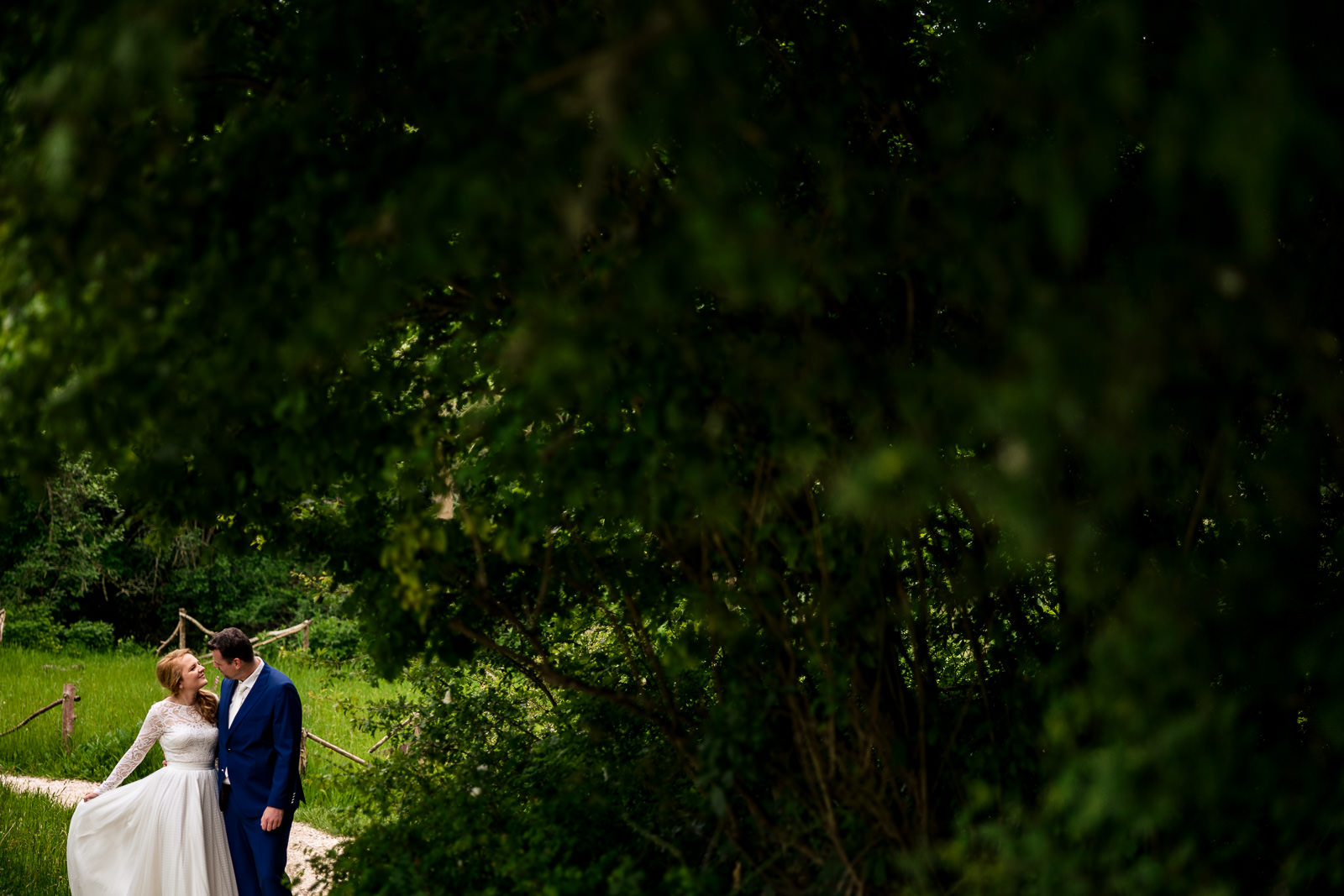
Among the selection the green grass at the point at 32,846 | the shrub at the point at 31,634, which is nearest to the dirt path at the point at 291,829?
the green grass at the point at 32,846

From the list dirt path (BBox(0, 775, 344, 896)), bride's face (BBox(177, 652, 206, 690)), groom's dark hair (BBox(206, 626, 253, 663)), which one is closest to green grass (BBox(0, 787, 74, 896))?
dirt path (BBox(0, 775, 344, 896))

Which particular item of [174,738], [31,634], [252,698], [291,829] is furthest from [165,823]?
[31,634]

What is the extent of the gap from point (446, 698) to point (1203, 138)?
5094mm

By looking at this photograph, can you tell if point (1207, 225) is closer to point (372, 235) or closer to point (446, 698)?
point (372, 235)

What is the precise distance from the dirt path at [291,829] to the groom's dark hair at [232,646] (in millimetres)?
1760

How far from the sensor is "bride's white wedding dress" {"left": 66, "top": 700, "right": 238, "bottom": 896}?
230 inches

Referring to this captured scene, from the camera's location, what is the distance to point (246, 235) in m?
2.82

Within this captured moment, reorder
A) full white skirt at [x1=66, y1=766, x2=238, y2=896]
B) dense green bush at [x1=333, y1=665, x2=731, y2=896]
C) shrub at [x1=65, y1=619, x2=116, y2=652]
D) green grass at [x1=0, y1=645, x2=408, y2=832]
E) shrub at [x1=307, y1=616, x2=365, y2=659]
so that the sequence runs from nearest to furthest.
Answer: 1. dense green bush at [x1=333, y1=665, x2=731, y2=896]
2. full white skirt at [x1=66, y1=766, x2=238, y2=896]
3. green grass at [x1=0, y1=645, x2=408, y2=832]
4. shrub at [x1=307, y1=616, x2=365, y2=659]
5. shrub at [x1=65, y1=619, x2=116, y2=652]

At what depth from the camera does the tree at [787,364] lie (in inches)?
72.9

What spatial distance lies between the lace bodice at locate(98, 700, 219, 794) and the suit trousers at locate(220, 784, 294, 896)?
35 cm

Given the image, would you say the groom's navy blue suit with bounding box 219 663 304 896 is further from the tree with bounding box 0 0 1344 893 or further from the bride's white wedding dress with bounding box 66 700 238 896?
the tree with bounding box 0 0 1344 893

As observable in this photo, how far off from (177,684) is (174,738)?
13.1 inches

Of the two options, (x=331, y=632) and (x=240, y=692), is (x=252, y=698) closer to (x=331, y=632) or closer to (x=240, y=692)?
(x=240, y=692)

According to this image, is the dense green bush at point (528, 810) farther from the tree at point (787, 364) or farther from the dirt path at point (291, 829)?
the dirt path at point (291, 829)
